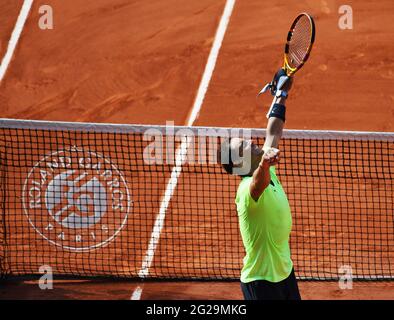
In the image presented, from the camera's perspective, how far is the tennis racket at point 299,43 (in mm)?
7117

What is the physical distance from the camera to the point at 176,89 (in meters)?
13.7

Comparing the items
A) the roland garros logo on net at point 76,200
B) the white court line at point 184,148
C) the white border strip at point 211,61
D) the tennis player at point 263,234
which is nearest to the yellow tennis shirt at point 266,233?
the tennis player at point 263,234

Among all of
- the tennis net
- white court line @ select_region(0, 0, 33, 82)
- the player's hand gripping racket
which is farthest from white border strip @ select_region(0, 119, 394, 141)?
white court line @ select_region(0, 0, 33, 82)

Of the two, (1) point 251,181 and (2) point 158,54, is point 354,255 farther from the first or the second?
(2) point 158,54

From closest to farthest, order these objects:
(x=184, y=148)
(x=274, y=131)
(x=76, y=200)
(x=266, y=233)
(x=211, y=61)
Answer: (x=266, y=233) < (x=274, y=131) < (x=76, y=200) < (x=184, y=148) < (x=211, y=61)

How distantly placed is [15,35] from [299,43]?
352 inches

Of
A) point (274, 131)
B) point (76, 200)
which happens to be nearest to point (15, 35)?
point (76, 200)

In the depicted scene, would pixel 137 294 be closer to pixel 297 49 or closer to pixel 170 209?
pixel 170 209

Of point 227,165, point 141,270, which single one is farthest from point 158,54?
point 227,165

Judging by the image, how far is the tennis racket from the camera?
712 cm

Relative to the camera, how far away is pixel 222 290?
31.8 ft

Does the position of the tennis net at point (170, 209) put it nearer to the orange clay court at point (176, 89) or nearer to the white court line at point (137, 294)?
the orange clay court at point (176, 89)

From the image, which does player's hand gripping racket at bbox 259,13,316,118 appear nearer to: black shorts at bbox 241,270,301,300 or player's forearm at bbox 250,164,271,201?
player's forearm at bbox 250,164,271,201

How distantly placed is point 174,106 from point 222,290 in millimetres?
4404
